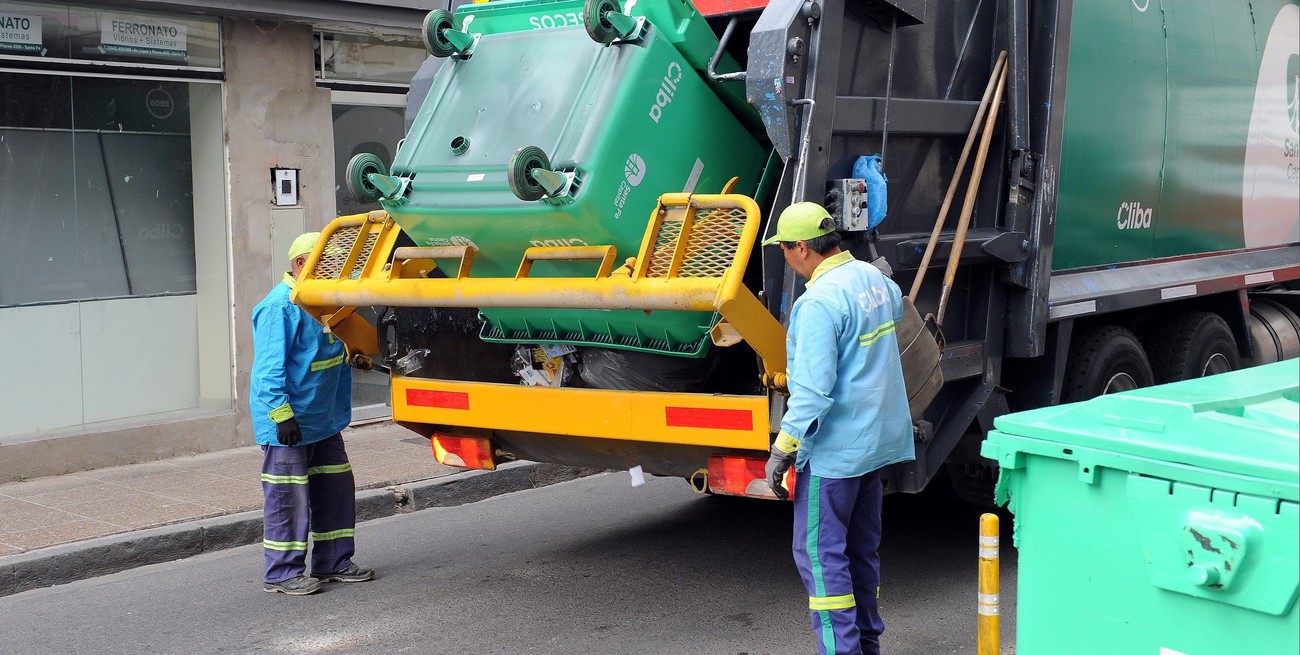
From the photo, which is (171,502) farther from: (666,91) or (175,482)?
(666,91)

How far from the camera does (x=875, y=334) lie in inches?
166

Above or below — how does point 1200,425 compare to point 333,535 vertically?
above

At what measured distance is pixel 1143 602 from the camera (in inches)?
115

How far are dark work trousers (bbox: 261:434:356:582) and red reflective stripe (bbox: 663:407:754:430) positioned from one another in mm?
1843

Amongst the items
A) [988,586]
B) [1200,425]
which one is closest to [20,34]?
[988,586]

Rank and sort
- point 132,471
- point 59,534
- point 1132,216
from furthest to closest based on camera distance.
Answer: point 132,471 < point 59,534 < point 1132,216

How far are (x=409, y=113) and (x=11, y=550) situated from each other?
2810mm

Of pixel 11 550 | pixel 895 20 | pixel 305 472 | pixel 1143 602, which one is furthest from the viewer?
pixel 11 550

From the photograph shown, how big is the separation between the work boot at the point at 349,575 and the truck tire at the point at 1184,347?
13.1ft

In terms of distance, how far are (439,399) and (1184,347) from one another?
374 cm

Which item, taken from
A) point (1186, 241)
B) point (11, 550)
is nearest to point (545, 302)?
point (11, 550)

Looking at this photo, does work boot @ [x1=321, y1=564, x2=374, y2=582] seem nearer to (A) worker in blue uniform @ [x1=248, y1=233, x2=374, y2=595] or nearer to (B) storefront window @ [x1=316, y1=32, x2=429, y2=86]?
(A) worker in blue uniform @ [x1=248, y1=233, x2=374, y2=595]

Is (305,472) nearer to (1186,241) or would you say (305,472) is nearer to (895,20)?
(895,20)

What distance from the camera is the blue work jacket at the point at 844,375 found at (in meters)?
4.10
